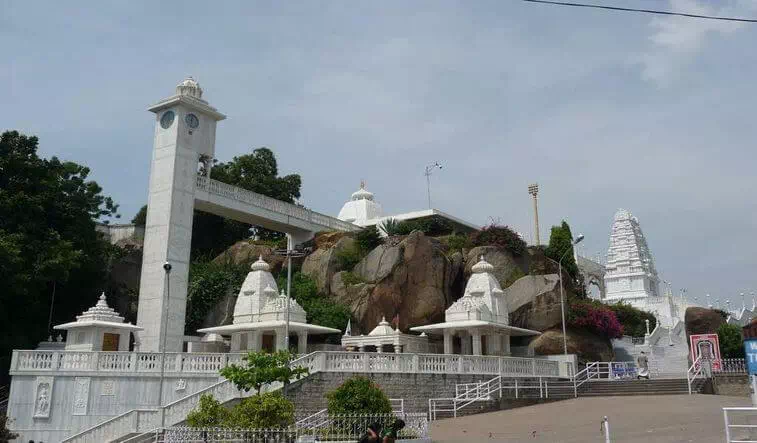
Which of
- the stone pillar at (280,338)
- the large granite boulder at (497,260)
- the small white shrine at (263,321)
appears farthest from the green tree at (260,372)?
the large granite boulder at (497,260)

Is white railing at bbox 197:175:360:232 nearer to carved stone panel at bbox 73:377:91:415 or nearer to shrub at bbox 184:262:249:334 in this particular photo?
shrub at bbox 184:262:249:334

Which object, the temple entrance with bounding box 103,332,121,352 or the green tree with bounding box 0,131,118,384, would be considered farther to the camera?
the green tree with bounding box 0,131,118,384

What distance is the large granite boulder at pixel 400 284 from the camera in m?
37.2

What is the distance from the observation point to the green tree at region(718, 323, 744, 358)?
158 feet

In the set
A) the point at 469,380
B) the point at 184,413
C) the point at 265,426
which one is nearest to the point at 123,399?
the point at 184,413

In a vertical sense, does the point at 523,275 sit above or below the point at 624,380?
above

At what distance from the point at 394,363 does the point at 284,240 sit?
894 inches

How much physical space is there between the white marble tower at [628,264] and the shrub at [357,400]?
56236 mm

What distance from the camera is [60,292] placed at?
37.6 meters

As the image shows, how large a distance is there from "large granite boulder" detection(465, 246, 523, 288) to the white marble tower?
33599mm

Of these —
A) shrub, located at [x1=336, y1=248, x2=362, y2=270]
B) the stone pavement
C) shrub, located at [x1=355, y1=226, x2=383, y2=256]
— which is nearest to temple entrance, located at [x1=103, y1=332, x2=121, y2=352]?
the stone pavement

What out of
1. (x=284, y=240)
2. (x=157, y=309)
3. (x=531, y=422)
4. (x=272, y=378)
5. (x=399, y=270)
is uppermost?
(x=284, y=240)

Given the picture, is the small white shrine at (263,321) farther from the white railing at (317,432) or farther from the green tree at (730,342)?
the green tree at (730,342)

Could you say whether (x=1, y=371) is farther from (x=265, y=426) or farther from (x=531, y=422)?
(x=531, y=422)
